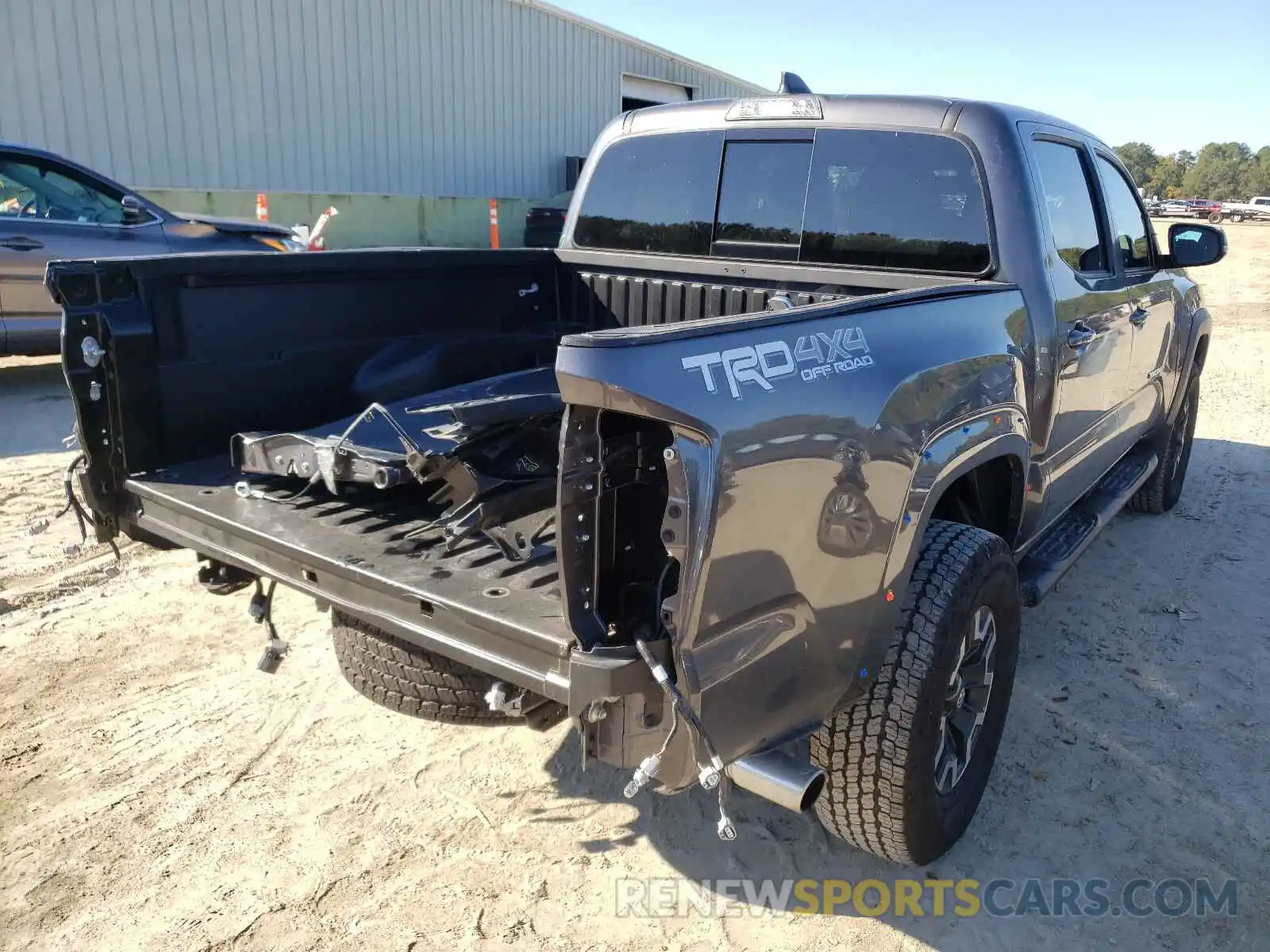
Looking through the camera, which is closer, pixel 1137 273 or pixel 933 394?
pixel 933 394

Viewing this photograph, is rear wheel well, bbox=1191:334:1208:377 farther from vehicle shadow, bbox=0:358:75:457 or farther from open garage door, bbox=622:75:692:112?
open garage door, bbox=622:75:692:112

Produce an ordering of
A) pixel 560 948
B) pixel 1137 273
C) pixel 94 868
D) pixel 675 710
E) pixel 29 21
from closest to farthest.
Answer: pixel 675 710
pixel 560 948
pixel 94 868
pixel 1137 273
pixel 29 21

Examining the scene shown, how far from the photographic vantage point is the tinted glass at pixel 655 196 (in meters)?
3.92

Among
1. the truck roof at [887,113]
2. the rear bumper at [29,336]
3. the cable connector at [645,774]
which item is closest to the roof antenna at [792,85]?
the truck roof at [887,113]

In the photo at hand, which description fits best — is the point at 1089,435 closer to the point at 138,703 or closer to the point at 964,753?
the point at 964,753

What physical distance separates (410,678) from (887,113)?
8.29 ft

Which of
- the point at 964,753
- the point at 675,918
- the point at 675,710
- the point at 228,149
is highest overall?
the point at 228,149

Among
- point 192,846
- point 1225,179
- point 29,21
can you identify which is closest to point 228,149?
point 29,21

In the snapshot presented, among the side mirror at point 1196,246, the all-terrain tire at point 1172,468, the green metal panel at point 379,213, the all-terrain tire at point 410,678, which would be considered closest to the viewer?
the all-terrain tire at point 410,678

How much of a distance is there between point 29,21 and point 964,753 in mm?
13475

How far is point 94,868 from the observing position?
8.64 feet

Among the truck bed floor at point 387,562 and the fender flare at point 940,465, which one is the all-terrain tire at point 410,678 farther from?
the fender flare at point 940,465

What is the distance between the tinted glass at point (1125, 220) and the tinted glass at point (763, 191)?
1470mm
